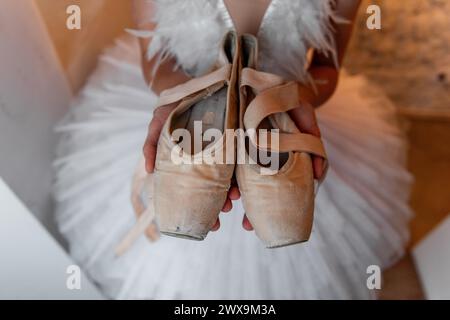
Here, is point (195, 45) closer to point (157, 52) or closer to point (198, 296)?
point (157, 52)

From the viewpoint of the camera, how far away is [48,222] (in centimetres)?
75

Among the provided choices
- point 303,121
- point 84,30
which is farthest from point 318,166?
point 84,30

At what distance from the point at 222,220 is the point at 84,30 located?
1.33 feet

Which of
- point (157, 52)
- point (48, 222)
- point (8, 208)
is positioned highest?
point (157, 52)

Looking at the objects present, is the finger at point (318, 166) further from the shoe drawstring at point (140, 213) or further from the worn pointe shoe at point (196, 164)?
the shoe drawstring at point (140, 213)

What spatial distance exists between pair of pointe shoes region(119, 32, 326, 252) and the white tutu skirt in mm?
148

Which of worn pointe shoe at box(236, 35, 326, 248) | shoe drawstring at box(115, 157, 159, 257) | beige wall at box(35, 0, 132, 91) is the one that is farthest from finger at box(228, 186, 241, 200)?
beige wall at box(35, 0, 132, 91)

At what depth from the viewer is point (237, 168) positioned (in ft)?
1.61

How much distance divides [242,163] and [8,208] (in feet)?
1.22

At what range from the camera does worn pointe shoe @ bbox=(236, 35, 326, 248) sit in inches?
18.7

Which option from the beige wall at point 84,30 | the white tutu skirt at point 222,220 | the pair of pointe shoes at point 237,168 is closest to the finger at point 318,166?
the pair of pointe shoes at point 237,168

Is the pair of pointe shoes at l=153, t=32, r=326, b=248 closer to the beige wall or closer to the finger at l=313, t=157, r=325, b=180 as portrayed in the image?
the finger at l=313, t=157, r=325, b=180

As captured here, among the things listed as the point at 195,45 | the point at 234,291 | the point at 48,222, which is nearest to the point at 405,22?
the point at 195,45

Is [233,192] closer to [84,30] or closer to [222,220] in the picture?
[222,220]
